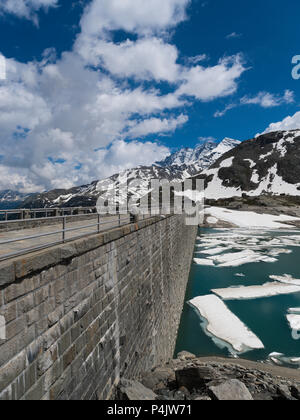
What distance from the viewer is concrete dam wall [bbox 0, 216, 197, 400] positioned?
10.6 feet

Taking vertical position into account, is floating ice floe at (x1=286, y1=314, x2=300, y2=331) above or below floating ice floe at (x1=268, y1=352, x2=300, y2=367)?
above

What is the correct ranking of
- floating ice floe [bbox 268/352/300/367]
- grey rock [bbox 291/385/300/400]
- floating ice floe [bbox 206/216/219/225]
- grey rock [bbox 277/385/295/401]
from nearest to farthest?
grey rock [bbox 277/385/295/401]
grey rock [bbox 291/385/300/400]
floating ice floe [bbox 268/352/300/367]
floating ice floe [bbox 206/216/219/225]

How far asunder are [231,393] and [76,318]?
3437 millimetres

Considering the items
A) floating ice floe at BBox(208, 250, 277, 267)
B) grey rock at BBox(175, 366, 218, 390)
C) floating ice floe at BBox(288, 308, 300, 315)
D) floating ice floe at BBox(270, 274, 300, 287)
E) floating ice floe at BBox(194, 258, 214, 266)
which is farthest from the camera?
floating ice floe at BBox(194, 258, 214, 266)

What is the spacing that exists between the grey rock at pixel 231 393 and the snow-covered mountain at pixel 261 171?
4908 inches

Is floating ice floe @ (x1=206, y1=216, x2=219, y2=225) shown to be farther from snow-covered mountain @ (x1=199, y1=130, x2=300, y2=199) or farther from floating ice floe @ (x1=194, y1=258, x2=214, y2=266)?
snow-covered mountain @ (x1=199, y1=130, x2=300, y2=199)

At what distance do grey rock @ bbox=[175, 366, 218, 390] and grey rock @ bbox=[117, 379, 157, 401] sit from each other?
1.56 metres

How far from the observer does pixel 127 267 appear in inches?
299

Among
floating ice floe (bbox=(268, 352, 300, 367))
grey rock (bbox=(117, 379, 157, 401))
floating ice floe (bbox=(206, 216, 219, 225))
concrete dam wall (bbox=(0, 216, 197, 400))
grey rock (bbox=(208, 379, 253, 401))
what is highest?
concrete dam wall (bbox=(0, 216, 197, 400))

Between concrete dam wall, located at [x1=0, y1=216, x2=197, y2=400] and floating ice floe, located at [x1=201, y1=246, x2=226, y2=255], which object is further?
floating ice floe, located at [x1=201, y1=246, x2=226, y2=255]

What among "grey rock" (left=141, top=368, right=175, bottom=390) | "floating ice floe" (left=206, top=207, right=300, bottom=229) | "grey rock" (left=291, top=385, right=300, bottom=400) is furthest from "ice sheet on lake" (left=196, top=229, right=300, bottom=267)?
"grey rock" (left=291, top=385, right=300, bottom=400)
